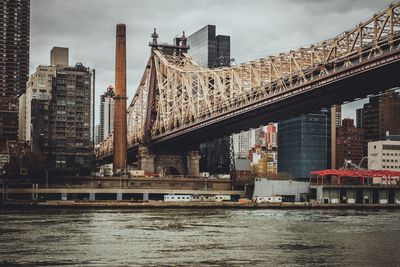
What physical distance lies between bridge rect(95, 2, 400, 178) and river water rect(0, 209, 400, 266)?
16866 millimetres

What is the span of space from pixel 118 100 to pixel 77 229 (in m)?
80.4

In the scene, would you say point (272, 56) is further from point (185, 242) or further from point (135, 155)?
point (135, 155)

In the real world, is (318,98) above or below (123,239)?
above

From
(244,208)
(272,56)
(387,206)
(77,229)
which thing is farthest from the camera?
(387,206)

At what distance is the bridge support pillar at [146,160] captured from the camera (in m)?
151

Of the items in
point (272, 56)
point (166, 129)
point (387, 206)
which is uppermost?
point (272, 56)

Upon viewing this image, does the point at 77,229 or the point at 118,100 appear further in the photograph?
the point at 118,100

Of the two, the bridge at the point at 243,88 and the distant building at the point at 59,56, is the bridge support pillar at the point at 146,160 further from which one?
the distant building at the point at 59,56

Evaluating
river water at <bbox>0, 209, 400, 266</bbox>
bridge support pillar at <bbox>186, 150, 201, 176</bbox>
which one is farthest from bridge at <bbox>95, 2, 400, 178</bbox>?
river water at <bbox>0, 209, 400, 266</bbox>

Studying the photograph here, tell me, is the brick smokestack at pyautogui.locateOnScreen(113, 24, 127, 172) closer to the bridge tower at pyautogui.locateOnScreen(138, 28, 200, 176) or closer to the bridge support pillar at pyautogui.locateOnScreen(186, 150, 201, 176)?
the bridge tower at pyautogui.locateOnScreen(138, 28, 200, 176)

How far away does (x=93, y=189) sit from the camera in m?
127

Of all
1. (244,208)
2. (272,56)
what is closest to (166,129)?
(244,208)

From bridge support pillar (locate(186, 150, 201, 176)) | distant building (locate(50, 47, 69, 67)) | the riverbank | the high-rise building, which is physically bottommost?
the riverbank

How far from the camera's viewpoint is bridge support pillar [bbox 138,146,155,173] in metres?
151
